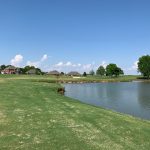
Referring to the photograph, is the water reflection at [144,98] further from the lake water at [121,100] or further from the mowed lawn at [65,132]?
the mowed lawn at [65,132]

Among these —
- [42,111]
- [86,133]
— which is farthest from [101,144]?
[42,111]

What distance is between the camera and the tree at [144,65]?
185m

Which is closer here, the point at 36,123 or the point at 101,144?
the point at 101,144

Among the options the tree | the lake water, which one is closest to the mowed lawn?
the lake water

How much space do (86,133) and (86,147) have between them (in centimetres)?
271

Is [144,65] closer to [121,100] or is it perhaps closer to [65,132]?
[121,100]

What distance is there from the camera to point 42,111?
23.5 m

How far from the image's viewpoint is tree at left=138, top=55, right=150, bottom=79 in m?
185

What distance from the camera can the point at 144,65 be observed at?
186500 millimetres

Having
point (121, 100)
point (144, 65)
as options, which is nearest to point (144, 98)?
point (121, 100)

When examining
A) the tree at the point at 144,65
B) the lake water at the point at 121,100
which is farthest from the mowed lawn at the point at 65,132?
the tree at the point at 144,65

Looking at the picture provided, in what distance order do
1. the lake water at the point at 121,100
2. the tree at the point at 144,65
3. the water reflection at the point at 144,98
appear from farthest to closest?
the tree at the point at 144,65
the water reflection at the point at 144,98
the lake water at the point at 121,100

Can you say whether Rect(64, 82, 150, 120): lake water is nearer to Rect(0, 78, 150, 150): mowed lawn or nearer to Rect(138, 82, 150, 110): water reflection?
Rect(138, 82, 150, 110): water reflection

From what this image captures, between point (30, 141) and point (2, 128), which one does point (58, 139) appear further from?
point (2, 128)
